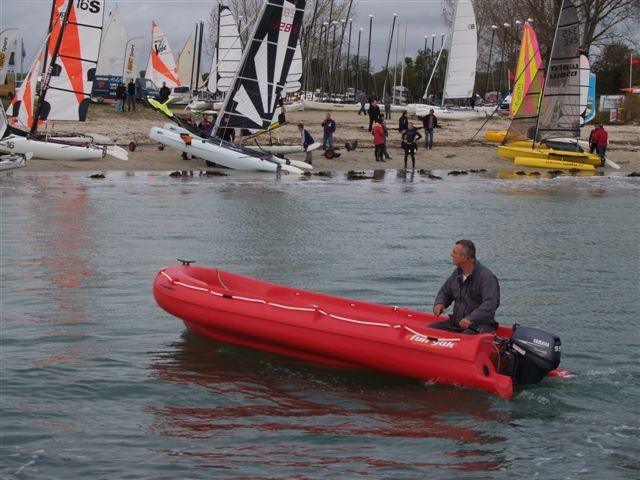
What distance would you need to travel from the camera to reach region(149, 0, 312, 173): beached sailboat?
1233 inches

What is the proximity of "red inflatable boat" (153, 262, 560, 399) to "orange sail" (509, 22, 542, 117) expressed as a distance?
1101 inches

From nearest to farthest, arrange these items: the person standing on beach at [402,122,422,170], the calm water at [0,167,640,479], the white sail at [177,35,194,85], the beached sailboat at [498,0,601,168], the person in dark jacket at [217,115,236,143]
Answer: the calm water at [0,167,640,479]
the person in dark jacket at [217,115,236,143]
the person standing on beach at [402,122,422,170]
the beached sailboat at [498,0,601,168]
the white sail at [177,35,194,85]

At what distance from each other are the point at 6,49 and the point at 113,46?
6.89 meters

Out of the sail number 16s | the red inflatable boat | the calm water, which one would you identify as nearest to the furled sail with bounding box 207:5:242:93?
the sail number 16s

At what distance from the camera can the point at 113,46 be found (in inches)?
2030

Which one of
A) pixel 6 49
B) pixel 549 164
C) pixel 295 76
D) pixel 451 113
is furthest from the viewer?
pixel 451 113

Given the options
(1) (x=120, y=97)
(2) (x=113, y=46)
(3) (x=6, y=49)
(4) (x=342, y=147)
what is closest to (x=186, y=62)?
(2) (x=113, y=46)

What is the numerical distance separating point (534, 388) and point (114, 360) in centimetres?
440

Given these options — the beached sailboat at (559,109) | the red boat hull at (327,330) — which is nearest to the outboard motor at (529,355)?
the red boat hull at (327,330)

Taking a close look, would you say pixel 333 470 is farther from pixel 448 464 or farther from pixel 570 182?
pixel 570 182

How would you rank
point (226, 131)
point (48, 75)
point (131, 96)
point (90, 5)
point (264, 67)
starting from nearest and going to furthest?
1. point (48, 75)
2. point (90, 5)
3. point (264, 67)
4. point (226, 131)
5. point (131, 96)

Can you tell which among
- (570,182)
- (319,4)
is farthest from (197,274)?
(319,4)

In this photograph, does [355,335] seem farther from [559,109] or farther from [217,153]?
[559,109]

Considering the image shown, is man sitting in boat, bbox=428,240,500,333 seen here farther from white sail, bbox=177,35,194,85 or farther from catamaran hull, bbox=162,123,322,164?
white sail, bbox=177,35,194,85
